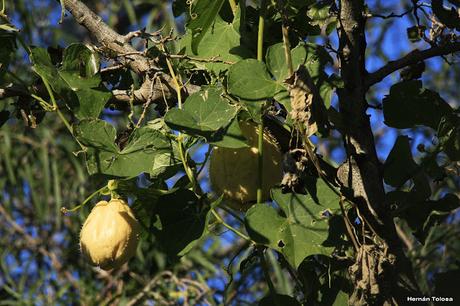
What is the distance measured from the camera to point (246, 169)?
111 cm

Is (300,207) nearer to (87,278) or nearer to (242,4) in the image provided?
(242,4)

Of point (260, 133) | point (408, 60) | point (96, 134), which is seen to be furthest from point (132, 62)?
point (408, 60)

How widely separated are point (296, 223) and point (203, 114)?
19cm

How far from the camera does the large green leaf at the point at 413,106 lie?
126 cm

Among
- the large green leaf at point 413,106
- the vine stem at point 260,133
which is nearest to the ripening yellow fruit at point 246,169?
the vine stem at point 260,133

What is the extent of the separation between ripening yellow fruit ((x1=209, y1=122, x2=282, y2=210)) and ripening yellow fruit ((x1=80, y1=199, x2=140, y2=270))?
0.14 meters

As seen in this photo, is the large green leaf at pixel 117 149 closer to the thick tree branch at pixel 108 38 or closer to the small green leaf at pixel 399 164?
the thick tree branch at pixel 108 38

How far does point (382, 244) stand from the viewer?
1.06 metres

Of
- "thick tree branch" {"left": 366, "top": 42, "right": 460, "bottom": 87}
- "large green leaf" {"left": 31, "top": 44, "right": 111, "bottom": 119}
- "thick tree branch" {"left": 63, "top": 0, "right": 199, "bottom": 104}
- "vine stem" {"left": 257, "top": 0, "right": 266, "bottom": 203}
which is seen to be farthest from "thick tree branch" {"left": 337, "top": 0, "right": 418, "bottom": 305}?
"large green leaf" {"left": 31, "top": 44, "right": 111, "bottom": 119}

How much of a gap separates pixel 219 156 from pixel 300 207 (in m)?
0.17

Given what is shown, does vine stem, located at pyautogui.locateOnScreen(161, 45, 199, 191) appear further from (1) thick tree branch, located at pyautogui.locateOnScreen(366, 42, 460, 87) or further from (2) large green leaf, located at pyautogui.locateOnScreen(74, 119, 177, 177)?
(1) thick tree branch, located at pyautogui.locateOnScreen(366, 42, 460, 87)

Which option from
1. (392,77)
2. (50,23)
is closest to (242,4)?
(392,77)

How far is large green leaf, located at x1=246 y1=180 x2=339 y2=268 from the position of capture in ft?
3.33

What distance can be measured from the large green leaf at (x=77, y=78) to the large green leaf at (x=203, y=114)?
14 cm
